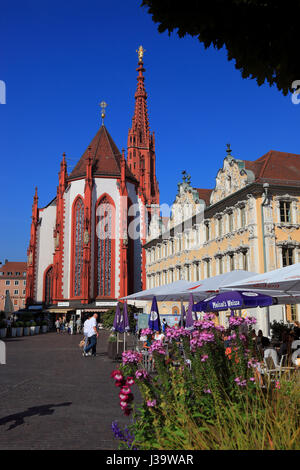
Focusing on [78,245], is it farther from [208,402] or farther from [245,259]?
[208,402]

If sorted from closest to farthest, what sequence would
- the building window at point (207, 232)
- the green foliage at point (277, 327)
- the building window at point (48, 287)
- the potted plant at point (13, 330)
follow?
1. the green foliage at point (277, 327)
2. the building window at point (207, 232)
3. the potted plant at point (13, 330)
4. the building window at point (48, 287)

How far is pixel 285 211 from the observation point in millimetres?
26062

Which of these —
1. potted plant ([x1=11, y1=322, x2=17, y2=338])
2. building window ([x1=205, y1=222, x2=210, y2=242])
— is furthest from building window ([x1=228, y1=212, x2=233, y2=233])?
potted plant ([x1=11, y1=322, x2=17, y2=338])

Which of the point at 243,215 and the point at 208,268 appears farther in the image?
the point at 208,268

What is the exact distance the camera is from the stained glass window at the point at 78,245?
57.3m

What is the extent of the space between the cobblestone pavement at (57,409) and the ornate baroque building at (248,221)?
14.3 m

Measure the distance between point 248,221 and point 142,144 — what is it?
220ft

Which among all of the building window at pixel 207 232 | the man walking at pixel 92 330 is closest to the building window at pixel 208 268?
the building window at pixel 207 232

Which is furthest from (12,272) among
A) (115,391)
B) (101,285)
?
(115,391)

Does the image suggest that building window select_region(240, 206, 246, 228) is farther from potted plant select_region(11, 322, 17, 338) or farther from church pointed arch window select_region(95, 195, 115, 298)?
church pointed arch window select_region(95, 195, 115, 298)

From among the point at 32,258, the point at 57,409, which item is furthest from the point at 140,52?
the point at 57,409

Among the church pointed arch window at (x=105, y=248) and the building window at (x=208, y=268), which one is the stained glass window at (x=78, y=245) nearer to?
the church pointed arch window at (x=105, y=248)

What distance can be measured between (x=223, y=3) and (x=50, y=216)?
217ft
